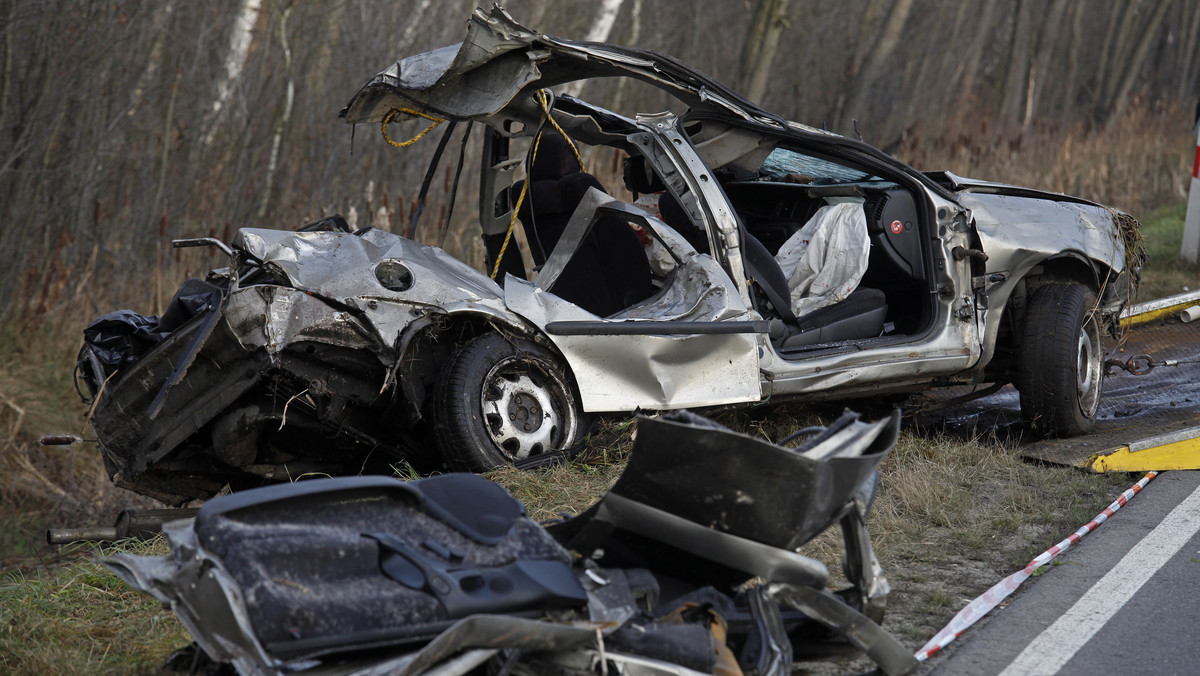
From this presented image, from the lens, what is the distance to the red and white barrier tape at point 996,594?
11.2 feet

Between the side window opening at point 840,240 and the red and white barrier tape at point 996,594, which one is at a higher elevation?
the side window opening at point 840,240

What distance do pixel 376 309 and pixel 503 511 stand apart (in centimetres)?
198

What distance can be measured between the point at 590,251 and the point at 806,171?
5.84 ft

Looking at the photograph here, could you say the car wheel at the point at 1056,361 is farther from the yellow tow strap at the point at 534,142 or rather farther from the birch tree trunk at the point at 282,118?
the birch tree trunk at the point at 282,118

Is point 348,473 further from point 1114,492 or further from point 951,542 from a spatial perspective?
point 1114,492

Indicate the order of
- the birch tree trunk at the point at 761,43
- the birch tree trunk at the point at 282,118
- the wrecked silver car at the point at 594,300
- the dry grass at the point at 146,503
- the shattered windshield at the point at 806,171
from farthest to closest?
1. the birch tree trunk at the point at 761,43
2. the birch tree trunk at the point at 282,118
3. the shattered windshield at the point at 806,171
4. the wrecked silver car at the point at 594,300
5. the dry grass at the point at 146,503

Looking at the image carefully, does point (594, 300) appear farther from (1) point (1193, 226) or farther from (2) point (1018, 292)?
(1) point (1193, 226)

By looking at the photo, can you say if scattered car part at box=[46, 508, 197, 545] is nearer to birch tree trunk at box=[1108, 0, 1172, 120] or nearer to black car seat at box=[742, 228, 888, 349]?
black car seat at box=[742, 228, 888, 349]

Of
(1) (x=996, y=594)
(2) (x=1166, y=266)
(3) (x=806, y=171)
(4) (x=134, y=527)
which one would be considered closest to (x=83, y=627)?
(4) (x=134, y=527)

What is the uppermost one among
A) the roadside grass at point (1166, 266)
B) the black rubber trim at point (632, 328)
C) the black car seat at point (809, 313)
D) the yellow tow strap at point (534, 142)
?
the roadside grass at point (1166, 266)

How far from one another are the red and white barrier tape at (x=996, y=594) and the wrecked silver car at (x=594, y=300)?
4.50 ft

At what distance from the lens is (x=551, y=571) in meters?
2.60

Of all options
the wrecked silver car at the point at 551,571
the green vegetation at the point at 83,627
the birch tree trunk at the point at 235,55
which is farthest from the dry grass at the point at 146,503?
the birch tree trunk at the point at 235,55

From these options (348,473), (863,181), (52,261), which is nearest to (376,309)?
(348,473)
